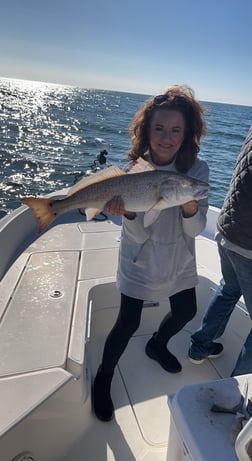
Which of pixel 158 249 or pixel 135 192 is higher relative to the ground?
pixel 135 192

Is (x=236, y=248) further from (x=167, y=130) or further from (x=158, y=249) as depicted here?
(x=167, y=130)

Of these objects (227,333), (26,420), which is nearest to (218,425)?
(26,420)

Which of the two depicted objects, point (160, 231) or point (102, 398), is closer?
point (160, 231)

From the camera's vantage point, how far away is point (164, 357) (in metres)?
2.75

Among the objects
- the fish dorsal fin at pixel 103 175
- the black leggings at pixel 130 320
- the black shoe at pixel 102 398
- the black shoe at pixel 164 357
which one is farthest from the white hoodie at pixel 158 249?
the black shoe at pixel 164 357

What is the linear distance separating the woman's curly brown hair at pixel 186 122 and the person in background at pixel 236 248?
0.28 meters

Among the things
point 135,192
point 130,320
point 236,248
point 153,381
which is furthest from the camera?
point 153,381

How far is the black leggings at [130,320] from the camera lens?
2156mm

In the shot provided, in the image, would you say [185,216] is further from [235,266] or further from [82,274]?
[82,274]

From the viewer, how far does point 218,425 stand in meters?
1.35

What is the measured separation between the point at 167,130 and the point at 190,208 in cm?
45

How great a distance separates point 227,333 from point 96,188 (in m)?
1.91

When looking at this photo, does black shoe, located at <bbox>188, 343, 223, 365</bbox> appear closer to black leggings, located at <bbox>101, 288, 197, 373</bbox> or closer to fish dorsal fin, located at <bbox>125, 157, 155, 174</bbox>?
black leggings, located at <bbox>101, 288, 197, 373</bbox>

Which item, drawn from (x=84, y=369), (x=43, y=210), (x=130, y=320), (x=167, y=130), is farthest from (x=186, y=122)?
(x=84, y=369)
